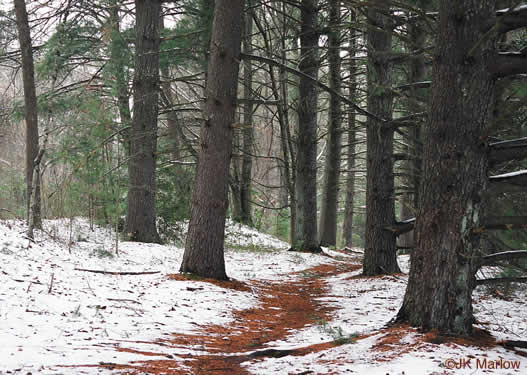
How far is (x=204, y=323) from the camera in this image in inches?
190

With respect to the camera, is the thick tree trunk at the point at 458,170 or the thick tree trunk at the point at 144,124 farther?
the thick tree trunk at the point at 144,124

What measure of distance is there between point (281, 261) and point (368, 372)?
7.92 metres

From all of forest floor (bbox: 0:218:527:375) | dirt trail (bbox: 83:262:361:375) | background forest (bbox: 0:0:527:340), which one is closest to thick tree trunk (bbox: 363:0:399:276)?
background forest (bbox: 0:0:527:340)

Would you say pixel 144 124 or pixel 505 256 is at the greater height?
pixel 144 124

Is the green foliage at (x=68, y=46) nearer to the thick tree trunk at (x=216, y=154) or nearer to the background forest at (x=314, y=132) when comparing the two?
the background forest at (x=314, y=132)

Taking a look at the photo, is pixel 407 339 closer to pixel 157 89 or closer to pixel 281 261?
pixel 281 261

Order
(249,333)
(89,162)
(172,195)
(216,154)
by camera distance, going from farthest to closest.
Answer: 1. (172,195)
2. (89,162)
3. (216,154)
4. (249,333)

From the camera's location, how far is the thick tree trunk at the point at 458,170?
3908mm

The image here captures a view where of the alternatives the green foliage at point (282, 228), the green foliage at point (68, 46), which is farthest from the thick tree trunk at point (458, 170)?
the green foliage at point (282, 228)

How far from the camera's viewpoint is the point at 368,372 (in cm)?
309

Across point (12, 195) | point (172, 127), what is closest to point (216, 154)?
point (12, 195)

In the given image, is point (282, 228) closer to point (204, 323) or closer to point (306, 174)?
point (306, 174)

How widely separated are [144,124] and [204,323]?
A: 650cm

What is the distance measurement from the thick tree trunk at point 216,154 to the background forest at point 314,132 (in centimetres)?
2
